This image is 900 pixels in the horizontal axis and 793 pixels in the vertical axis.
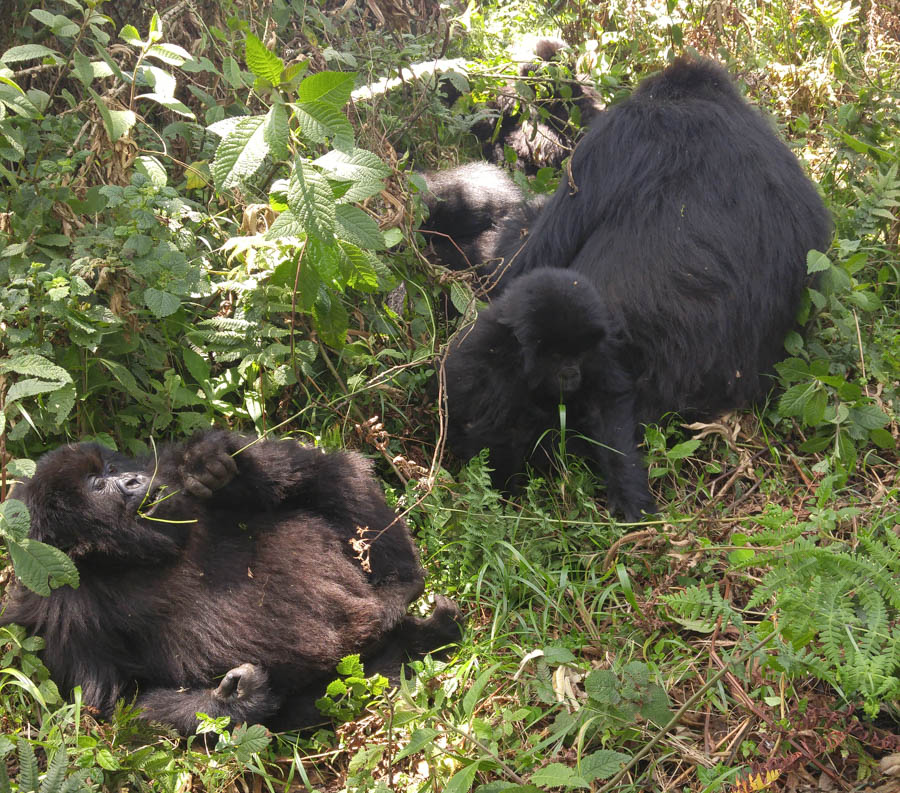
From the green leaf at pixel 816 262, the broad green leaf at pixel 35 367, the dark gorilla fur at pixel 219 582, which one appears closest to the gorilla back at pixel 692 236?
the green leaf at pixel 816 262

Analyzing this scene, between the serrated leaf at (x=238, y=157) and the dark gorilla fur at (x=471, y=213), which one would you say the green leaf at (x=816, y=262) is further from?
the serrated leaf at (x=238, y=157)

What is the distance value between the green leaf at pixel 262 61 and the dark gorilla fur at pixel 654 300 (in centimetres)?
134

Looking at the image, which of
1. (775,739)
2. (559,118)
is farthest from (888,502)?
(559,118)

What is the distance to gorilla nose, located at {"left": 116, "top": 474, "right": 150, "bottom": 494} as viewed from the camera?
10.2 feet

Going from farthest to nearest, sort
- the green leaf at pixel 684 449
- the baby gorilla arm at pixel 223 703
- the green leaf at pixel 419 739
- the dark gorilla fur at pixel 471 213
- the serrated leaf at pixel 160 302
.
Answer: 1. the dark gorilla fur at pixel 471 213
2. the green leaf at pixel 684 449
3. the serrated leaf at pixel 160 302
4. the baby gorilla arm at pixel 223 703
5. the green leaf at pixel 419 739

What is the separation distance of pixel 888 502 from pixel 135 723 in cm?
286

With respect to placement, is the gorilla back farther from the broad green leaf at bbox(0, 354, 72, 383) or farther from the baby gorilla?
the broad green leaf at bbox(0, 354, 72, 383)

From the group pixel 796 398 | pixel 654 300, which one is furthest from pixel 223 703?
pixel 796 398

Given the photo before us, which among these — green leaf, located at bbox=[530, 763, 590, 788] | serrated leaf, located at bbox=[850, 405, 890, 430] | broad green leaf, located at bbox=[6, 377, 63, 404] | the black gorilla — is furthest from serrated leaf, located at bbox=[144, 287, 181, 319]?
the black gorilla

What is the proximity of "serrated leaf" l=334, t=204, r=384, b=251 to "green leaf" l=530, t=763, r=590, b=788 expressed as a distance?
1.83m

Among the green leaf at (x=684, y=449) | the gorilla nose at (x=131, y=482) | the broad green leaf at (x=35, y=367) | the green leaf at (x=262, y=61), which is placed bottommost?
the green leaf at (x=684, y=449)

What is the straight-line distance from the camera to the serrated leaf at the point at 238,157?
2898mm

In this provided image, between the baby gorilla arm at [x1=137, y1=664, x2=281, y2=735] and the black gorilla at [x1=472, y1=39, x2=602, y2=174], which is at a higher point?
the black gorilla at [x1=472, y1=39, x2=602, y2=174]

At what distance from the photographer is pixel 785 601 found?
2.18 m
